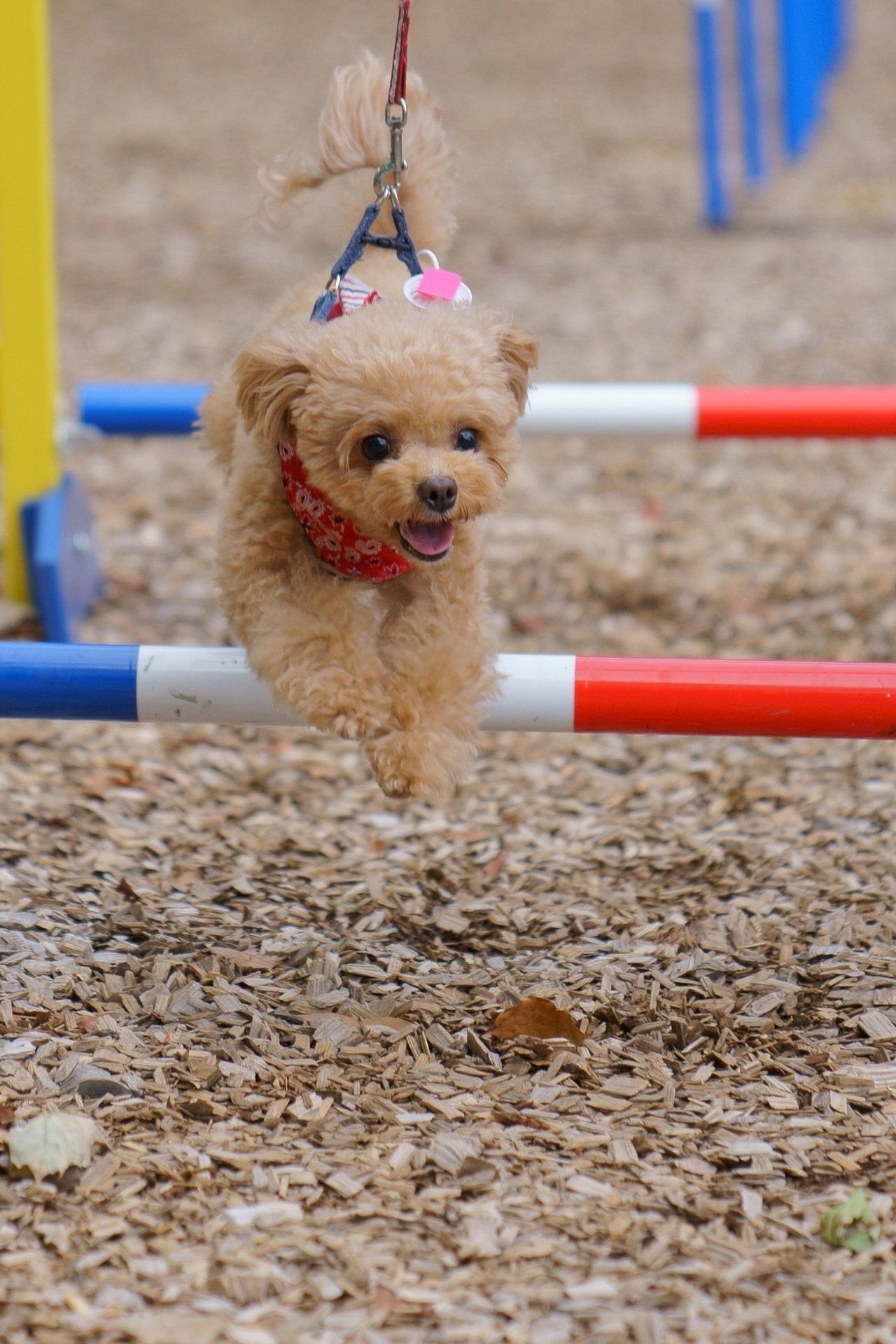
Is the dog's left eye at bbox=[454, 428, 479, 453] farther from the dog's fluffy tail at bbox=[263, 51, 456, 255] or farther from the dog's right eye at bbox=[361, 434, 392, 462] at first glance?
the dog's fluffy tail at bbox=[263, 51, 456, 255]

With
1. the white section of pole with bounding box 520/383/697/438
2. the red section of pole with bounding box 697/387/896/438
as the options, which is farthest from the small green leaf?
the white section of pole with bounding box 520/383/697/438

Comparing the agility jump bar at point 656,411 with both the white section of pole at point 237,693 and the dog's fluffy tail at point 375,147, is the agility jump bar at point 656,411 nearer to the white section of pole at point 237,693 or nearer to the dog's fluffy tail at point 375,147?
the dog's fluffy tail at point 375,147

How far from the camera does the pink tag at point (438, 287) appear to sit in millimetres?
2197

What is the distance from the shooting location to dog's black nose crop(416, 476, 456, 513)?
2.02 metres

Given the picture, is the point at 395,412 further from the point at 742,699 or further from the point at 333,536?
the point at 742,699

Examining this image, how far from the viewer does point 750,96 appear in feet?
31.6

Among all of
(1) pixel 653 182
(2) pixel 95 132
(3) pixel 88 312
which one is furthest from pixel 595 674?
(2) pixel 95 132

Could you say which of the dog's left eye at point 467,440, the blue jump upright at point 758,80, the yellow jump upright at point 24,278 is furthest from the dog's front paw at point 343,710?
the blue jump upright at point 758,80

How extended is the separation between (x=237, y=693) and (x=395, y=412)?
1.63ft

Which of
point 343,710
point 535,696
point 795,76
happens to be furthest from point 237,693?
point 795,76

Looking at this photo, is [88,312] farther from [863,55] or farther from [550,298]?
[863,55]

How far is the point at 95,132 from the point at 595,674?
10.0 metres

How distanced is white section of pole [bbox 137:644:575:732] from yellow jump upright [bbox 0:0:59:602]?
1860 millimetres

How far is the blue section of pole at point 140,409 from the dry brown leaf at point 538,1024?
195 cm
